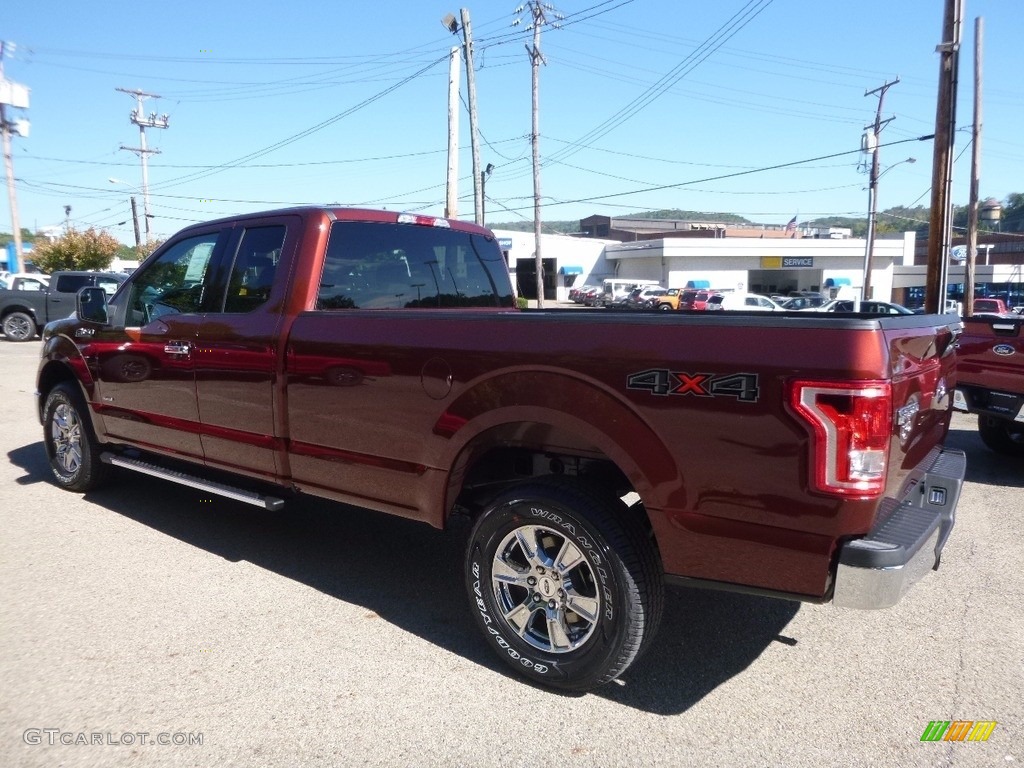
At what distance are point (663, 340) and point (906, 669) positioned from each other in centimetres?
196

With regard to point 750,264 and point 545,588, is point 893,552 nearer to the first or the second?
point 545,588

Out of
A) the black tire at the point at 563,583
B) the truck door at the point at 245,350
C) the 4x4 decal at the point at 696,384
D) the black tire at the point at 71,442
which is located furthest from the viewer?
the black tire at the point at 71,442

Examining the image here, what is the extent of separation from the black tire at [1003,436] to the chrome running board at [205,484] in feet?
21.3

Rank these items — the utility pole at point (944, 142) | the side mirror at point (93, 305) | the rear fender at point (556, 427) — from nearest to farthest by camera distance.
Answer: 1. the rear fender at point (556, 427)
2. the side mirror at point (93, 305)
3. the utility pole at point (944, 142)

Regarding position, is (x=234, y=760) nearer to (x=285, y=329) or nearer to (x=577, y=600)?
(x=577, y=600)

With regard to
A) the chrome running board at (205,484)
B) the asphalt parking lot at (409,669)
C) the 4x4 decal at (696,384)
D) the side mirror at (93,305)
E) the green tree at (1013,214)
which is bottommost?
the asphalt parking lot at (409,669)

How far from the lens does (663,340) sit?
2.87 metres

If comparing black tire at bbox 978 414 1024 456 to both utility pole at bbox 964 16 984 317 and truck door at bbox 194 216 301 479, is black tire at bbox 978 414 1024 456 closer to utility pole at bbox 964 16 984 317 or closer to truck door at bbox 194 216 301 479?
truck door at bbox 194 216 301 479

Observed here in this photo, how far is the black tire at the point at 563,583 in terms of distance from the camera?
3055 mm

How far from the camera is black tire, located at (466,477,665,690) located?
10.0 ft

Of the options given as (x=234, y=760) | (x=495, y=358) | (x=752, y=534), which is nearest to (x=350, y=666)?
(x=234, y=760)

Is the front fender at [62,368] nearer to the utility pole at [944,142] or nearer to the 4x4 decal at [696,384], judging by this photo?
the 4x4 decal at [696,384]

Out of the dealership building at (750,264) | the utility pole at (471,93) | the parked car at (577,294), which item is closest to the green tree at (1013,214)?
the dealership building at (750,264)

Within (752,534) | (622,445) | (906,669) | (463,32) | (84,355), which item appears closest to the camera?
(752,534)
